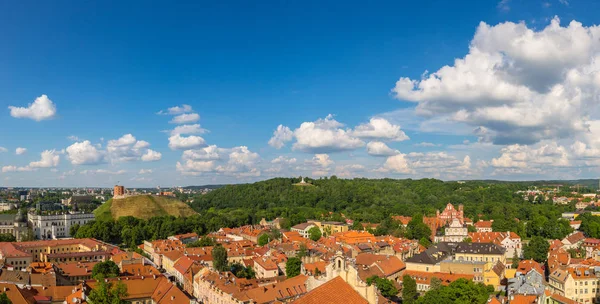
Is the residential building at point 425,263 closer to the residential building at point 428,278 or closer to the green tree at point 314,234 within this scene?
the residential building at point 428,278

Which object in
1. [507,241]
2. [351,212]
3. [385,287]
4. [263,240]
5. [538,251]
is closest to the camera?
[385,287]

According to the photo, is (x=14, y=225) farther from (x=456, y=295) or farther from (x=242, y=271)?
(x=456, y=295)

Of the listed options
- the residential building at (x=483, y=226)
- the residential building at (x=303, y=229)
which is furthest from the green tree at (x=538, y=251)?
the residential building at (x=303, y=229)

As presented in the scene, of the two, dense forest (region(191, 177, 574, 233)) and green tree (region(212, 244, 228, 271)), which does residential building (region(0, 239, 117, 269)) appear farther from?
dense forest (region(191, 177, 574, 233))

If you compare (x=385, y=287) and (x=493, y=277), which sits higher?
(x=385, y=287)

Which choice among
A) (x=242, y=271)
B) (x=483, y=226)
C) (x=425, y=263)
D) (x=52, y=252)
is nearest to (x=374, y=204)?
(x=483, y=226)

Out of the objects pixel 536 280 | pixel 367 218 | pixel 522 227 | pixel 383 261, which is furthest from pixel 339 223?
pixel 536 280

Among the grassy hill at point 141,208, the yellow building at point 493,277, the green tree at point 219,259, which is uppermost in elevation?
the grassy hill at point 141,208

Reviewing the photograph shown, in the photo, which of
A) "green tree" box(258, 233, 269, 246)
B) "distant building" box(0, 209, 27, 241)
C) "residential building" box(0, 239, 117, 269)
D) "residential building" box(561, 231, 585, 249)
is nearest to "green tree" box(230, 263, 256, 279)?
"residential building" box(0, 239, 117, 269)

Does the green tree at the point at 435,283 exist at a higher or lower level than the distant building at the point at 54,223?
lower
